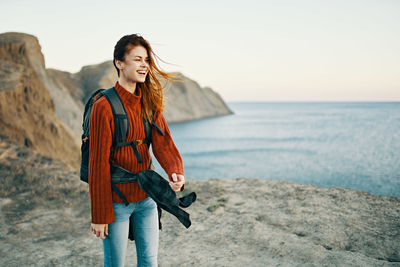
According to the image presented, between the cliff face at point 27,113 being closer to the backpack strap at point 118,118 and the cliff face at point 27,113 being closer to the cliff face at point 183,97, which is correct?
the backpack strap at point 118,118

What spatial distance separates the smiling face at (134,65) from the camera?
1.94m

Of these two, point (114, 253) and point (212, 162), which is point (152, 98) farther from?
point (212, 162)

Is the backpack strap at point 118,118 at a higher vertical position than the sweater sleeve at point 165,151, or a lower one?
higher

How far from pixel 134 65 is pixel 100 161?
650 mm

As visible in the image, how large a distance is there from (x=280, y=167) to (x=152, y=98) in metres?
16.5

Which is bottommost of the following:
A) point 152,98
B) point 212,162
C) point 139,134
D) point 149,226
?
point 212,162

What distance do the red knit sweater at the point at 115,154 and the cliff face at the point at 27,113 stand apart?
8.22 m

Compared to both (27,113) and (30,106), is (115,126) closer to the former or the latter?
(27,113)

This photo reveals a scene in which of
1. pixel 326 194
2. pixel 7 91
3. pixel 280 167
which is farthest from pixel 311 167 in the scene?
pixel 7 91

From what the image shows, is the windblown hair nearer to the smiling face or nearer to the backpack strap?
the smiling face

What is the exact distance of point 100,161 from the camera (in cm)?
179

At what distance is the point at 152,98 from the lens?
2.11 meters

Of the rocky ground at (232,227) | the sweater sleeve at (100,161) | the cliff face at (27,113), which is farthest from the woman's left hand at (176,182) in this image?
the cliff face at (27,113)

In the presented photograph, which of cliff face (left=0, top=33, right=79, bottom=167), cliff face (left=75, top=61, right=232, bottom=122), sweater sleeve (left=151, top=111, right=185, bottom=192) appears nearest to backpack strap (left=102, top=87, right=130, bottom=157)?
sweater sleeve (left=151, top=111, right=185, bottom=192)
